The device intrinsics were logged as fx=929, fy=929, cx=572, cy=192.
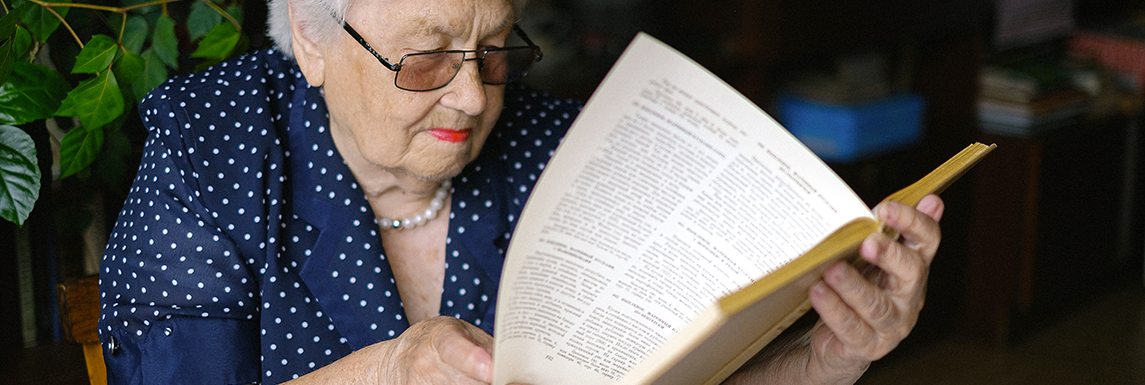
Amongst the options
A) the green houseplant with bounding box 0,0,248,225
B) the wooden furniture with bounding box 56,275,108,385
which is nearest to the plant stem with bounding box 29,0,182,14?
the green houseplant with bounding box 0,0,248,225

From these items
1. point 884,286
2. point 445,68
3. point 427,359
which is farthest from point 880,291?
point 445,68

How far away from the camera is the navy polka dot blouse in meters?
1.12

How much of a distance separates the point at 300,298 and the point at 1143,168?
316cm

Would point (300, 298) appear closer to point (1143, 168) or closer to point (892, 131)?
point (892, 131)

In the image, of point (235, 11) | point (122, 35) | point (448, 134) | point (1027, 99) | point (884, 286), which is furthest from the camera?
point (1027, 99)

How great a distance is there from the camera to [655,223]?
2.77 feet

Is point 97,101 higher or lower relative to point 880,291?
higher

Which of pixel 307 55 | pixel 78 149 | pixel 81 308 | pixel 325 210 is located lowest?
pixel 81 308

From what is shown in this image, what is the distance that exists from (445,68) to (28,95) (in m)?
0.51

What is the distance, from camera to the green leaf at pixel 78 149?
1.19 metres

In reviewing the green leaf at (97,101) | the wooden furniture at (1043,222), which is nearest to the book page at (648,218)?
the green leaf at (97,101)

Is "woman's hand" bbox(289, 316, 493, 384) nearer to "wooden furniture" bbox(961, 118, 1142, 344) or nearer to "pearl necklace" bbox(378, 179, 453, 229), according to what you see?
"pearl necklace" bbox(378, 179, 453, 229)

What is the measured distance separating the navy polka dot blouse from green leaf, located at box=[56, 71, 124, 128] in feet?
0.13

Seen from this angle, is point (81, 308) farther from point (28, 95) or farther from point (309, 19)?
point (309, 19)
